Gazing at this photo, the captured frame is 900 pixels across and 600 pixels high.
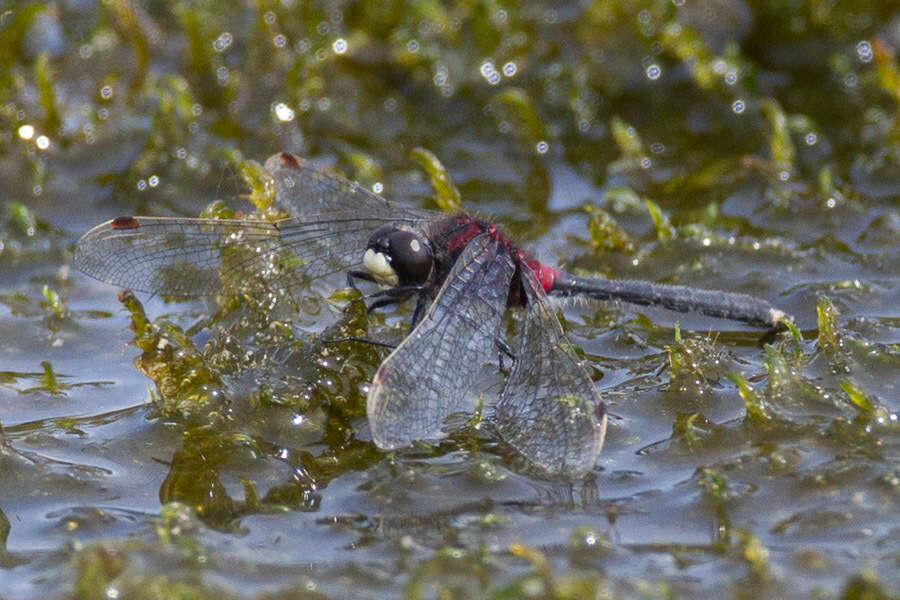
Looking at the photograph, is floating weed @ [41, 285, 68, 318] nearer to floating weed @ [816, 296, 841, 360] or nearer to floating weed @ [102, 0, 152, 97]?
floating weed @ [102, 0, 152, 97]

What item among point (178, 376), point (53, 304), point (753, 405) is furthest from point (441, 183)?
point (753, 405)

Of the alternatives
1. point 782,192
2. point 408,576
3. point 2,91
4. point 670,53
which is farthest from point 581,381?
point 2,91

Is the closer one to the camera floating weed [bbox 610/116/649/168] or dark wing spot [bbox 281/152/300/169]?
dark wing spot [bbox 281/152/300/169]

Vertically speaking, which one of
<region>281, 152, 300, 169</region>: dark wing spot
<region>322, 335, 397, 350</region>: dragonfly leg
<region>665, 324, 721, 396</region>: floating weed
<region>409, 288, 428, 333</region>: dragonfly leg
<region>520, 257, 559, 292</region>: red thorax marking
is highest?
<region>281, 152, 300, 169</region>: dark wing spot

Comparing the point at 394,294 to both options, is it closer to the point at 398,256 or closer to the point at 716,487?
the point at 398,256

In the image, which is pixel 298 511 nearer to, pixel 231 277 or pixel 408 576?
pixel 408 576

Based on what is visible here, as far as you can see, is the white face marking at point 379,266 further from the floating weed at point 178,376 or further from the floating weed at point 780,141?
the floating weed at point 780,141

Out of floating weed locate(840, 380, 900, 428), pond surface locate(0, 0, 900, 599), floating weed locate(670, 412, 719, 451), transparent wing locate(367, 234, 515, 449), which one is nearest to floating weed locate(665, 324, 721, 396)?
pond surface locate(0, 0, 900, 599)

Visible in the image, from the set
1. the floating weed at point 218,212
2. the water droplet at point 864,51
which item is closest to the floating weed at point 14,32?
the floating weed at point 218,212
